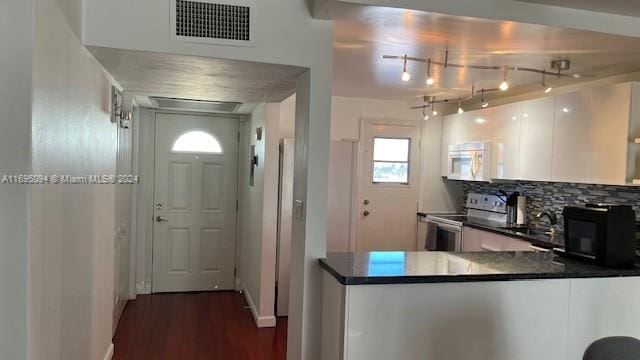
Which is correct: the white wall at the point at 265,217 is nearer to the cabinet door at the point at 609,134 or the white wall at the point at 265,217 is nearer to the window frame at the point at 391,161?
the window frame at the point at 391,161

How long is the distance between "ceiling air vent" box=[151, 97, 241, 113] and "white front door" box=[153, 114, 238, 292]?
29 centimetres

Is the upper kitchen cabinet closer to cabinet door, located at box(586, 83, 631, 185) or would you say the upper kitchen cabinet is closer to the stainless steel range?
the stainless steel range

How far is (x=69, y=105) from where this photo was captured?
6.34 ft

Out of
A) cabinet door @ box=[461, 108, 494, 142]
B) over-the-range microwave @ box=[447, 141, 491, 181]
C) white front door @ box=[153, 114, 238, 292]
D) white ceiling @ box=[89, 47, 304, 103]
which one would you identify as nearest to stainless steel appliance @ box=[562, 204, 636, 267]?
white ceiling @ box=[89, 47, 304, 103]

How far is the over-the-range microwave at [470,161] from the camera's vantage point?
183 inches

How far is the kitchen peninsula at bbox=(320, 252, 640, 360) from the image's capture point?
2.15 m

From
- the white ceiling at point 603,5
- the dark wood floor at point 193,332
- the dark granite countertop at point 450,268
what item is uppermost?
the white ceiling at point 603,5

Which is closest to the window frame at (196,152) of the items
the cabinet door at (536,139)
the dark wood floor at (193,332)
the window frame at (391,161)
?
the dark wood floor at (193,332)

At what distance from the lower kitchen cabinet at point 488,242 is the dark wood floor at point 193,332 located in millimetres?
1994

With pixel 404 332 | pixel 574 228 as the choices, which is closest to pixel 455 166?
pixel 574 228

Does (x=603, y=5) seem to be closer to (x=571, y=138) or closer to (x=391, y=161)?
(x=571, y=138)

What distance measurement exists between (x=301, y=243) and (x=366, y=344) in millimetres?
674

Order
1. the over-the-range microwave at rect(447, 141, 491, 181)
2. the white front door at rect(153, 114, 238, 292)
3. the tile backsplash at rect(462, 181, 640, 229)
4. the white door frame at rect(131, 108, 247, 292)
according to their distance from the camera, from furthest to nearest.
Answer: the white front door at rect(153, 114, 238, 292) < the white door frame at rect(131, 108, 247, 292) < the over-the-range microwave at rect(447, 141, 491, 181) < the tile backsplash at rect(462, 181, 640, 229)

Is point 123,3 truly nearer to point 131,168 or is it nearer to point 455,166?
point 131,168
